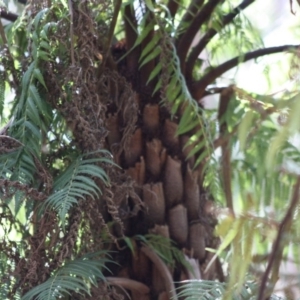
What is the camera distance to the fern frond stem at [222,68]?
1400mm

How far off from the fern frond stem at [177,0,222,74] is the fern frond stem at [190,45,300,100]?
5cm

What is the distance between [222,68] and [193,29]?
114 millimetres

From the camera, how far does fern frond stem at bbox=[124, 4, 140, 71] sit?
1.39 meters

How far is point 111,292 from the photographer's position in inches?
45.0

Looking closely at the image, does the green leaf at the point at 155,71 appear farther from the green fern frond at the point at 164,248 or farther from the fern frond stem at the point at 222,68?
the green fern frond at the point at 164,248

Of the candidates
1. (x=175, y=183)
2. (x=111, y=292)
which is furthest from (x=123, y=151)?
(x=111, y=292)

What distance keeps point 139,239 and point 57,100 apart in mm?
397

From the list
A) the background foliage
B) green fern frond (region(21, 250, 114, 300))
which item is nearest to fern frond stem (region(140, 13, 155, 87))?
the background foliage

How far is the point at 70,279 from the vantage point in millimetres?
1030

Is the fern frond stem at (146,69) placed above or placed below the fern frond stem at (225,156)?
above

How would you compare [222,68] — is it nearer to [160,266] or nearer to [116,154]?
[116,154]

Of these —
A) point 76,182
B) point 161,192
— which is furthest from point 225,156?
point 76,182

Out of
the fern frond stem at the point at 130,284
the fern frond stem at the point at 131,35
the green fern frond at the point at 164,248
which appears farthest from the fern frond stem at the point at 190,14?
the fern frond stem at the point at 130,284

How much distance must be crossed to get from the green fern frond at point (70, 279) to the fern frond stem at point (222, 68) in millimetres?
515
